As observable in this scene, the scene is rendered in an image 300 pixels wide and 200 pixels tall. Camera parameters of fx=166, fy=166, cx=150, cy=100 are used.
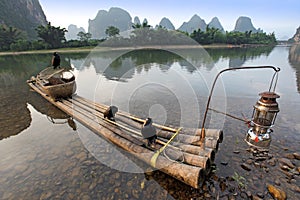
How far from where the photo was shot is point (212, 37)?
8825 cm

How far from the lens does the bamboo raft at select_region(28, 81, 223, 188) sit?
15.8ft

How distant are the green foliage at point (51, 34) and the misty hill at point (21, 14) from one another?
42.3 metres

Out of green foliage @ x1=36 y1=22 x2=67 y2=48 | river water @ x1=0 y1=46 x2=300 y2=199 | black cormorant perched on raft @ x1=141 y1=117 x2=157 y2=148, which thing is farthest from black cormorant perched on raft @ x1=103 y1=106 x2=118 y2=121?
green foliage @ x1=36 y1=22 x2=67 y2=48

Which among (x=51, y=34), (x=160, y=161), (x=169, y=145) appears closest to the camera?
(x=160, y=161)

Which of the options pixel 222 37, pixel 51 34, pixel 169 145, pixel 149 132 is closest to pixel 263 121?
pixel 169 145

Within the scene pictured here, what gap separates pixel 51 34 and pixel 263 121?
7996 cm

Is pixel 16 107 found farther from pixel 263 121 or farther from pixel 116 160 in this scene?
pixel 263 121

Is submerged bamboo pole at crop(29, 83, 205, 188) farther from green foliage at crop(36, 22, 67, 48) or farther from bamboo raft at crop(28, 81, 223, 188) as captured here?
green foliage at crop(36, 22, 67, 48)

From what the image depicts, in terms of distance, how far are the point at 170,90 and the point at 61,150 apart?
10.6 m

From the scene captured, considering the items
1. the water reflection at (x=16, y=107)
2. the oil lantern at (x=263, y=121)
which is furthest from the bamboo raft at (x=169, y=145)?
the water reflection at (x=16, y=107)

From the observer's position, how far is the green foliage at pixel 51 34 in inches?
2569

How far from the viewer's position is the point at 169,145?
227 inches

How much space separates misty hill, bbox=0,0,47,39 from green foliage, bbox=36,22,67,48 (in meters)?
42.3

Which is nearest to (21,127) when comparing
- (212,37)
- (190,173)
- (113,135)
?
(113,135)
